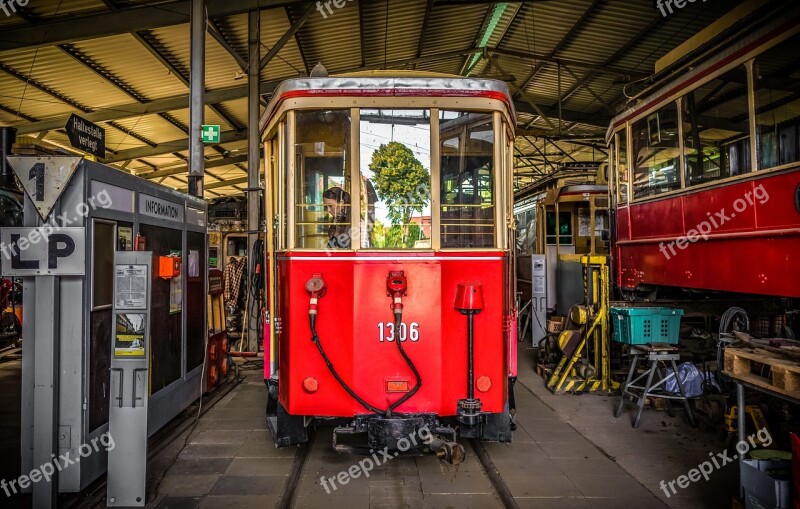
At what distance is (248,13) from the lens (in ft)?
31.9

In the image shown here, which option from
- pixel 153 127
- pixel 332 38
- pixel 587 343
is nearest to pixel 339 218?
pixel 587 343

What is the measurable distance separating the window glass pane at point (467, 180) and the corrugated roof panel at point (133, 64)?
8.03m

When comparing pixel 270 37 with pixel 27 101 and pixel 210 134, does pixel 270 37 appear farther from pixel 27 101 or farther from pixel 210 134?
pixel 27 101

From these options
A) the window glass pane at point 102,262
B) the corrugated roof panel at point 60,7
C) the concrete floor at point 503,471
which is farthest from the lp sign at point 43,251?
the corrugated roof panel at point 60,7

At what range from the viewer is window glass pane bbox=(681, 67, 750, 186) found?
5.23 meters

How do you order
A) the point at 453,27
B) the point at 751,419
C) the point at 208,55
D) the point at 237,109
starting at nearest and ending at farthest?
the point at 751,419, the point at 208,55, the point at 453,27, the point at 237,109

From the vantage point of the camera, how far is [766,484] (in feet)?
10.2

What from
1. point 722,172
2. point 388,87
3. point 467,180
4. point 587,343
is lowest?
point 587,343

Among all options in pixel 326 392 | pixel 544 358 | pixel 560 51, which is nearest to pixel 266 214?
pixel 326 392

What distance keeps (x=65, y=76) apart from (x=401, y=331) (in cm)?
1039

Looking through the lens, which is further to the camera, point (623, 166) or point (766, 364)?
point (623, 166)

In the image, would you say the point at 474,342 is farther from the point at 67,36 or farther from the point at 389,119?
the point at 67,36

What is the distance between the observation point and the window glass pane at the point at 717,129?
5227 millimetres

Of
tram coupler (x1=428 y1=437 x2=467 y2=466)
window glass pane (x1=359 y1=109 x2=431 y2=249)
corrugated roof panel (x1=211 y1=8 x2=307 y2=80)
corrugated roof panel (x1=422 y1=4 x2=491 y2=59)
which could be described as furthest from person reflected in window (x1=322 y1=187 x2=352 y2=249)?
corrugated roof panel (x1=422 y1=4 x2=491 y2=59)
